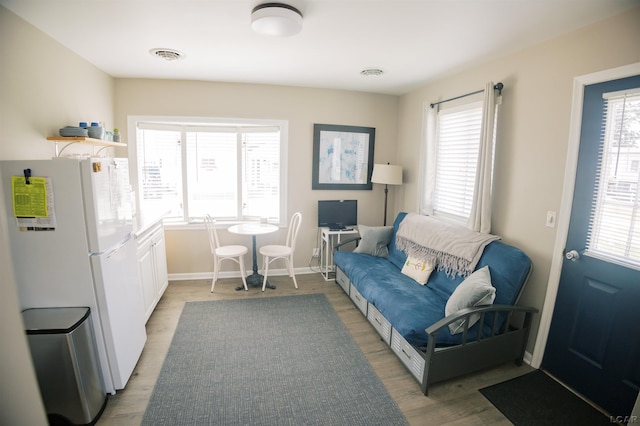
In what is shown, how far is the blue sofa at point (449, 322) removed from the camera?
2.00m

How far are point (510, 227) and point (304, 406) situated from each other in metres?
2.15


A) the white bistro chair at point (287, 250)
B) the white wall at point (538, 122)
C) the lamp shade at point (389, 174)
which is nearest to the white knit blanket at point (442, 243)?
the white wall at point (538, 122)

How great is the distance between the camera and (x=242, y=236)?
3.88 m

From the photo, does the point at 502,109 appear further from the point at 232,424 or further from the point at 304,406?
the point at 232,424

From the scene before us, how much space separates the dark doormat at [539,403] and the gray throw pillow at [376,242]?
172 cm

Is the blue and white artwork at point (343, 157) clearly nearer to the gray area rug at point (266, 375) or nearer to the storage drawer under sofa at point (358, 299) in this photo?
the storage drawer under sofa at point (358, 299)

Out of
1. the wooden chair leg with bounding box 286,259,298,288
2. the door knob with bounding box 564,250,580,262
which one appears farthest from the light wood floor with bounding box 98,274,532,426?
the door knob with bounding box 564,250,580,262

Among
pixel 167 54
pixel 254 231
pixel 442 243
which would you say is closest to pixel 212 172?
pixel 254 231

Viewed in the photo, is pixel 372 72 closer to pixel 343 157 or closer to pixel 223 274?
pixel 343 157

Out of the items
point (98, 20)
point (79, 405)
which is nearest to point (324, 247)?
point (79, 405)

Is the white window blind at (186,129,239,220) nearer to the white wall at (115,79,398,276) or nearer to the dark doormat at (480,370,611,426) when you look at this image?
the white wall at (115,79,398,276)

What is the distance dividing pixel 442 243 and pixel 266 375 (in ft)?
6.20

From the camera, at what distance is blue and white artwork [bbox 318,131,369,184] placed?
13.0 feet

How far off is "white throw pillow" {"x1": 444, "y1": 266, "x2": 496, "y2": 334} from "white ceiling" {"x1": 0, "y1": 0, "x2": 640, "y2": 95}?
1762 mm
